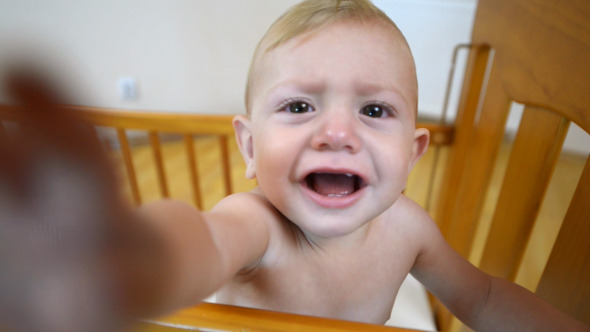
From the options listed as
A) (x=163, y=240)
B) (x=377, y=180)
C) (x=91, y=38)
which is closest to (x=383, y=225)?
(x=377, y=180)

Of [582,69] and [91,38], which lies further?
[91,38]

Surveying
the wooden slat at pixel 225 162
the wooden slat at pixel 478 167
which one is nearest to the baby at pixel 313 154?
the wooden slat at pixel 478 167

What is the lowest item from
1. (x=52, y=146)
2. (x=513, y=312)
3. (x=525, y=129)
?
(x=513, y=312)

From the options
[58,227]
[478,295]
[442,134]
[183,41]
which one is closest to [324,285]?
[478,295]

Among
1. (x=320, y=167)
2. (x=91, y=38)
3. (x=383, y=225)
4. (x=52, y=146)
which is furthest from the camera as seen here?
(x=91, y=38)

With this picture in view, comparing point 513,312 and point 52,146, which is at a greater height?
point 52,146

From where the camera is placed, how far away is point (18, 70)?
0.12 meters

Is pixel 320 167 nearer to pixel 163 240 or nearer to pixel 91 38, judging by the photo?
pixel 163 240

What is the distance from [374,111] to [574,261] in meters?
0.23

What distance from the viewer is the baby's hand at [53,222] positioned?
0.11 metres

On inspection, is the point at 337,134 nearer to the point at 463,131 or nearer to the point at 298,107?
the point at 298,107

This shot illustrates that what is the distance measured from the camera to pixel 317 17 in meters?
0.25

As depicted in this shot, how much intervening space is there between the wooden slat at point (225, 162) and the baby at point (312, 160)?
11.0 inches

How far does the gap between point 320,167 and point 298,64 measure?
69 mm
